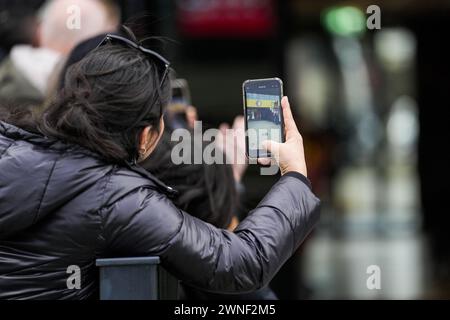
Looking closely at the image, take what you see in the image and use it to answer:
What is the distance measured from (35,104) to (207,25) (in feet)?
8.58

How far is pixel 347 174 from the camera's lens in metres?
13.0

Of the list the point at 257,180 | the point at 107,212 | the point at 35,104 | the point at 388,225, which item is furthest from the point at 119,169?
the point at 388,225

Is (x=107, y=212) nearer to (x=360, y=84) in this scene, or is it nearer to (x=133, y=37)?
(x=133, y=37)

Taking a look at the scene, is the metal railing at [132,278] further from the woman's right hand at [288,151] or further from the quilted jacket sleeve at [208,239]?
the woman's right hand at [288,151]

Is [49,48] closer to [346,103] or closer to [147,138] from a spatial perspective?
[147,138]

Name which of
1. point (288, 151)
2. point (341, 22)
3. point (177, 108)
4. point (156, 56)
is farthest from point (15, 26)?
point (341, 22)

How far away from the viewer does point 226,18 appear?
5758 mm

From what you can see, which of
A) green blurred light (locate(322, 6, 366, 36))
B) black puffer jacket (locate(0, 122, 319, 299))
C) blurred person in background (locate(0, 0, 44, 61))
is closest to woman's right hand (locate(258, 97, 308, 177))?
black puffer jacket (locate(0, 122, 319, 299))

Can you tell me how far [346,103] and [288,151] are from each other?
986cm

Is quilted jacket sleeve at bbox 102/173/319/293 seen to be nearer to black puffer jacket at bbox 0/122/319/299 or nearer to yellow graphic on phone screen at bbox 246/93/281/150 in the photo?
black puffer jacket at bbox 0/122/319/299

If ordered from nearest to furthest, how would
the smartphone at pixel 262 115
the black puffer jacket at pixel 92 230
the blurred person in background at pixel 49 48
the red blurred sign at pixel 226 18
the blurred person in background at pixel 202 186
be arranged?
the black puffer jacket at pixel 92 230
the smartphone at pixel 262 115
the blurred person in background at pixel 202 186
the blurred person in background at pixel 49 48
the red blurred sign at pixel 226 18

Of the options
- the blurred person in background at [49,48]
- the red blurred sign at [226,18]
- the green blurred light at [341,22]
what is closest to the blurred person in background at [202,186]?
the blurred person in background at [49,48]

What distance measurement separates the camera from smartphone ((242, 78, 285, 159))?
7.02ft

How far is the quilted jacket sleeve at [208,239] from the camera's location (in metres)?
1.87
